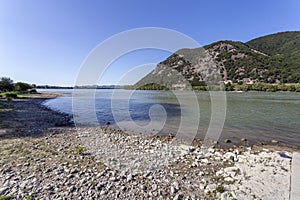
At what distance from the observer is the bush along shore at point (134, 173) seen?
421 centimetres

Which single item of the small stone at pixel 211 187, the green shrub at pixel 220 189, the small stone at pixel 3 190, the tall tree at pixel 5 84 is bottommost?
the small stone at pixel 211 187

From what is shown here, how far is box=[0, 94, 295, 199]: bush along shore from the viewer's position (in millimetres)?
4211

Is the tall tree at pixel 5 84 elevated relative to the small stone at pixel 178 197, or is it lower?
elevated

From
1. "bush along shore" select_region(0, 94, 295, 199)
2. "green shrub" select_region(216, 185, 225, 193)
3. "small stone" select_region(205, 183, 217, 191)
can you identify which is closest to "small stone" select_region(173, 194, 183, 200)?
"bush along shore" select_region(0, 94, 295, 199)

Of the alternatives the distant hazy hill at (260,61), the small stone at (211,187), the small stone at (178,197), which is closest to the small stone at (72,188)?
the small stone at (178,197)

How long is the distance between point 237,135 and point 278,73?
118839 mm

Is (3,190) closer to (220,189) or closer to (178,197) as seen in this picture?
(178,197)

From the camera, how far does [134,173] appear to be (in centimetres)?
531

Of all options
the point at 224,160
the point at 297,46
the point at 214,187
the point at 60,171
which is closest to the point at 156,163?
the point at 214,187

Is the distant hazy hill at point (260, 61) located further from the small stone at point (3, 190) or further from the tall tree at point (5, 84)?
the tall tree at point (5, 84)

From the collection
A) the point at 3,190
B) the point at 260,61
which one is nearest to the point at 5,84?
the point at 3,190

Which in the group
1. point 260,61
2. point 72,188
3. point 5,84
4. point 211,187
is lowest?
point 211,187

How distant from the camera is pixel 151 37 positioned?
36.7ft

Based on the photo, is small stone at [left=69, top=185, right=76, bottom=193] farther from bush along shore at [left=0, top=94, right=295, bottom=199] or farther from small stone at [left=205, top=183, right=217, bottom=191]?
small stone at [left=205, top=183, right=217, bottom=191]
